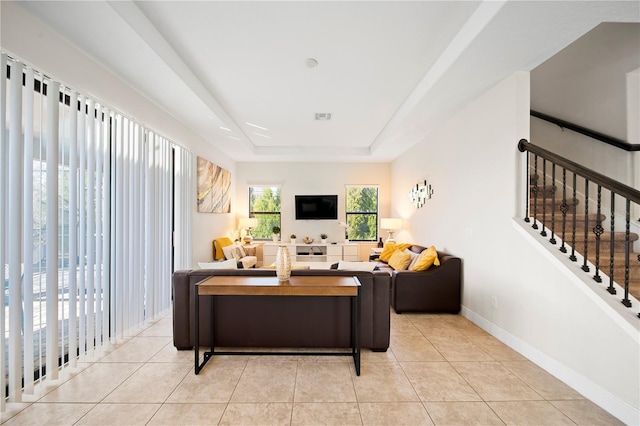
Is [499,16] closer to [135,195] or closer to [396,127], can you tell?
[396,127]

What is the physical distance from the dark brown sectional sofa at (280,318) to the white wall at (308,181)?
4.66 m

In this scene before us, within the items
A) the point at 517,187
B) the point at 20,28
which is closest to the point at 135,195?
the point at 20,28

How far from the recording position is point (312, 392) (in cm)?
212

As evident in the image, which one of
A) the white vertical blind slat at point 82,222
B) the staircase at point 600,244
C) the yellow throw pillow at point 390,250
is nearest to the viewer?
the staircase at point 600,244

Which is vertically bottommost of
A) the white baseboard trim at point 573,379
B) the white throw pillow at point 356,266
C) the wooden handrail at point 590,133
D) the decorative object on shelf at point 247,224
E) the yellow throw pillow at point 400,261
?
the white baseboard trim at point 573,379

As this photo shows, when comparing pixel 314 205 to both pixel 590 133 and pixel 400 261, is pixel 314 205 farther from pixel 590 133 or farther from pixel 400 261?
pixel 590 133

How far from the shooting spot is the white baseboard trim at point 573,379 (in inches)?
71.7

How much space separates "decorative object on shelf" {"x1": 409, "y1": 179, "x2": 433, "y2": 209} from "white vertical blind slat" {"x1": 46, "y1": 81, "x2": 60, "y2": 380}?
4.60 meters

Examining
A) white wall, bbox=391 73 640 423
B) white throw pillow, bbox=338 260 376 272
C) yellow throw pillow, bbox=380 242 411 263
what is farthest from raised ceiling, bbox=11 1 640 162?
yellow throw pillow, bbox=380 242 411 263

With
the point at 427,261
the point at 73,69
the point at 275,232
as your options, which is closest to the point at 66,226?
the point at 73,69

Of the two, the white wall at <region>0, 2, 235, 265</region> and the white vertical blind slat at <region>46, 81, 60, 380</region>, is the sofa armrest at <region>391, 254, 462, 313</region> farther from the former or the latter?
the white wall at <region>0, 2, 235, 265</region>

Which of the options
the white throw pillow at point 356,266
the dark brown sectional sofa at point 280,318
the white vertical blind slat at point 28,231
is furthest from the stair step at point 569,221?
the white vertical blind slat at point 28,231

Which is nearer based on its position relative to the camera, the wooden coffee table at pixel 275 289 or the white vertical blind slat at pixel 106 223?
the wooden coffee table at pixel 275 289

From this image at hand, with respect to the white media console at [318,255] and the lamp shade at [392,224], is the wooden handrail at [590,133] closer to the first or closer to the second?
the lamp shade at [392,224]
